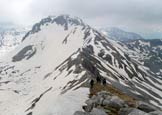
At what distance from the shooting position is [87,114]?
4509cm

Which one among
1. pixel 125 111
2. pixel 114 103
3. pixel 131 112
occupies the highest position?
pixel 131 112

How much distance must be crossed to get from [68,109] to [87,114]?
21508mm

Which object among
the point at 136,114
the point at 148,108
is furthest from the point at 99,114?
the point at 148,108

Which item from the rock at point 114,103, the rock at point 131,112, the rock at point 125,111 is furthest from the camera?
the rock at point 114,103

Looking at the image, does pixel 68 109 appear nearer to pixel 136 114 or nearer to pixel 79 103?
pixel 79 103

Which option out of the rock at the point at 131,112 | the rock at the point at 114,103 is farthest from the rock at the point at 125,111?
the rock at the point at 114,103

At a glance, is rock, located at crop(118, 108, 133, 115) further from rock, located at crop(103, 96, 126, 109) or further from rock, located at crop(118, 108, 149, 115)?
rock, located at crop(103, 96, 126, 109)

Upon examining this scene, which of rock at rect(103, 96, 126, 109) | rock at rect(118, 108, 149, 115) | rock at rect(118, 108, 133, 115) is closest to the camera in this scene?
rock at rect(118, 108, 149, 115)

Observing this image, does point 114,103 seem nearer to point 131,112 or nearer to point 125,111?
point 125,111

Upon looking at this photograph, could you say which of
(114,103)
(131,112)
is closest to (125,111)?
(131,112)

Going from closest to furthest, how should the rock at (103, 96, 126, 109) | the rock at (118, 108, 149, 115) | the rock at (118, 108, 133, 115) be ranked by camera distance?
1. the rock at (118, 108, 149, 115)
2. the rock at (118, 108, 133, 115)
3. the rock at (103, 96, 126, 109)

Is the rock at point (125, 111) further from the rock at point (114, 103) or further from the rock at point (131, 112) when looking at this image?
the rock at point (114, 103)

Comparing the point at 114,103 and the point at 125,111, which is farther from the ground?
the point at 125,111

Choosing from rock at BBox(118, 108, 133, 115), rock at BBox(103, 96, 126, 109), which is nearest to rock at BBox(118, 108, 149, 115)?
rock at BBox(118, 108, 133, 115)
